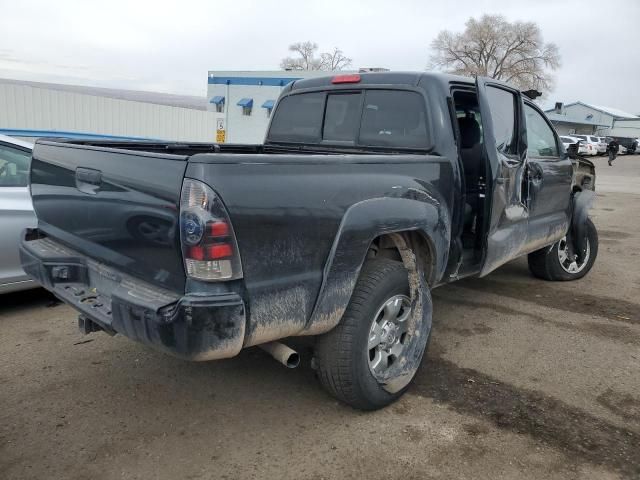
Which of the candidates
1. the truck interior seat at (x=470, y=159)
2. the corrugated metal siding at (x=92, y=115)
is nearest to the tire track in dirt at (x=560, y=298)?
the truck interior seat at (x=470, y=159)

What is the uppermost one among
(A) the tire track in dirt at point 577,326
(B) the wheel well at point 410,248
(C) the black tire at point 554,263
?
(B) the wheel well at point 410,248

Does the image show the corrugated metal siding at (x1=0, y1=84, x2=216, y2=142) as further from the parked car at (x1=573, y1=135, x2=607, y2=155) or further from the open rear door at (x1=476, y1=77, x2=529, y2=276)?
the parked car at (x1=573, y1=135, x2=607, y2=155)

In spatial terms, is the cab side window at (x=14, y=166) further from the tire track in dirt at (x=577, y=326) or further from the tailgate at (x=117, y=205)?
the tire track in dirt at (x=577, y=326)

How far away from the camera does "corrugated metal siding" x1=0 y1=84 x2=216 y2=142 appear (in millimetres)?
16719

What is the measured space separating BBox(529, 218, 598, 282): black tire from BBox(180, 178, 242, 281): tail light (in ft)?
14.9

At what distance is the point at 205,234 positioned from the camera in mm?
2301

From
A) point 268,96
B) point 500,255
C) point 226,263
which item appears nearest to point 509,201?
point 500,255

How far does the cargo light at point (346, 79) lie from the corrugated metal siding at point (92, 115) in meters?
15.3

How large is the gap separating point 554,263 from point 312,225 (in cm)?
422

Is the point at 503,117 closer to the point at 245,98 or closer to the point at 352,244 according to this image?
the point at 352,244

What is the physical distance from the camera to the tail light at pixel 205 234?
7.54 feet

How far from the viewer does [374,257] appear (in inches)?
131

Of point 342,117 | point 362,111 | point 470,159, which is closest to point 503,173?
point 470,159

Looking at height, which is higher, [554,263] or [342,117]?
[342,117]
